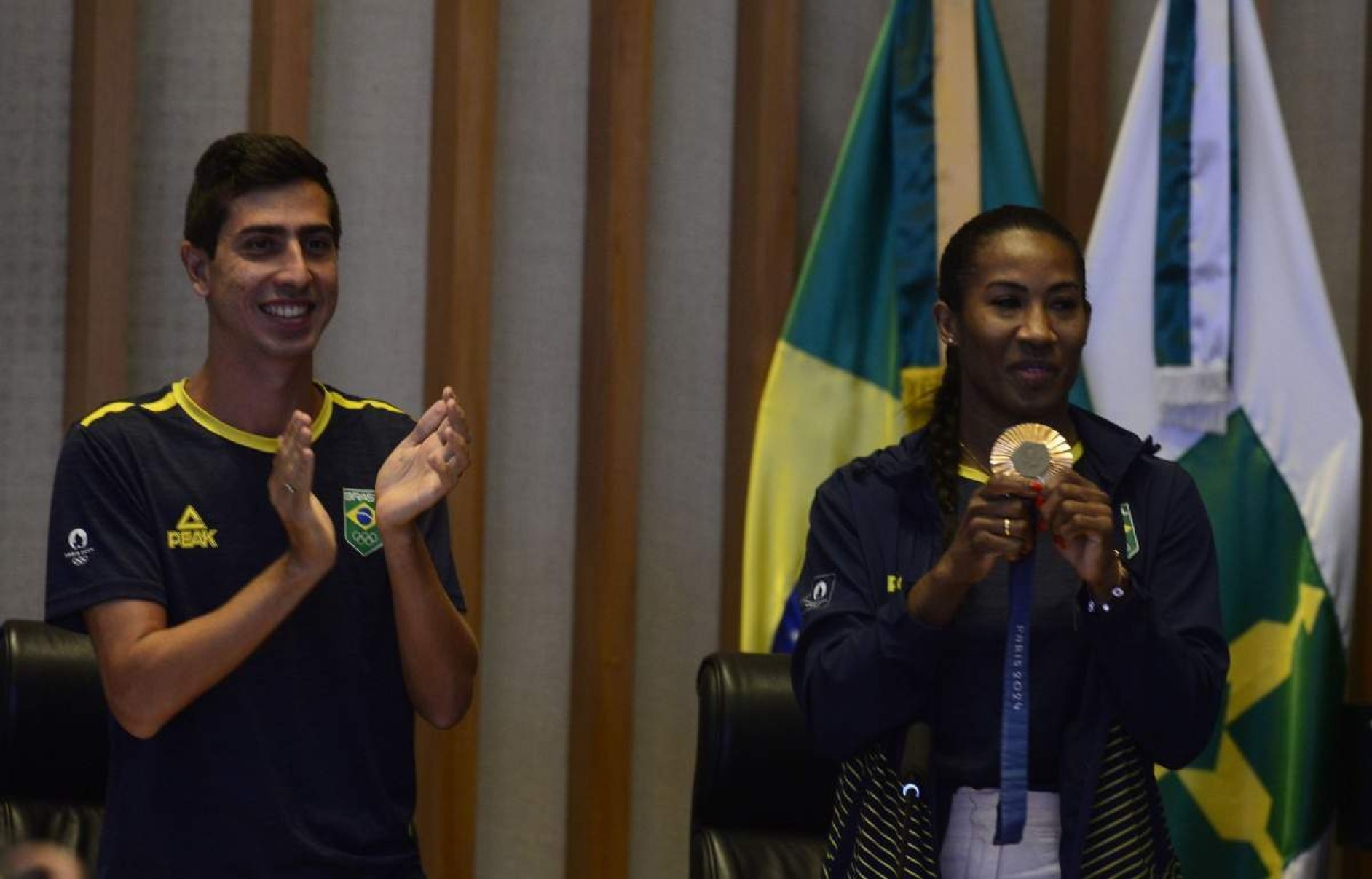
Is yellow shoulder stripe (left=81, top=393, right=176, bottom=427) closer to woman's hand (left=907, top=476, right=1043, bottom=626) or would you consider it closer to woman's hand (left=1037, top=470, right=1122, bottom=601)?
woman's hand (left=907, top=476, right=1043, bottom=626)

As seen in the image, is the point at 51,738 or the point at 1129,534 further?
the point at 51,738

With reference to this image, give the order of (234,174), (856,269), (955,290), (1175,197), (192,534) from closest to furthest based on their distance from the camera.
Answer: (192,534), (234,174), (955,290), (1175,197), (856,269)

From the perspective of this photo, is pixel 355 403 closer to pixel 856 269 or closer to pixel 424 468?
pixel 424 468

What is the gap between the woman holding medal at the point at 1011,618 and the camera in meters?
2.10

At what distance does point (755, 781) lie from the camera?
2.87 metres

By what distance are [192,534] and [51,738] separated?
0.88 m

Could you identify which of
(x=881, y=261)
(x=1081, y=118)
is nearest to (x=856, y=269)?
(x=881, y=261)

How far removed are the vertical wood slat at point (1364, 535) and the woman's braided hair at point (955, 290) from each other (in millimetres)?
1424

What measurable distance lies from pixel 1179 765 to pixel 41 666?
5.86 feet

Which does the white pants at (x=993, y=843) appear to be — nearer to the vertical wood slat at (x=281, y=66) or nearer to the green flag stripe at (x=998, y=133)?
the green flag stripe at (x=998, y=133)

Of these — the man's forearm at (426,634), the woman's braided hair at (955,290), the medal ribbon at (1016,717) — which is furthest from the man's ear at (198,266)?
the medal ribbon at (1016,717)

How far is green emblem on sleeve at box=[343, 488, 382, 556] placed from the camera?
7.37 ft

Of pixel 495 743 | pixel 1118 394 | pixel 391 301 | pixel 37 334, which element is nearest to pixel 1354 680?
pixel 1118 394

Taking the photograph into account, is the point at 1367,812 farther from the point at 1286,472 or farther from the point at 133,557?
the point at 133,557
